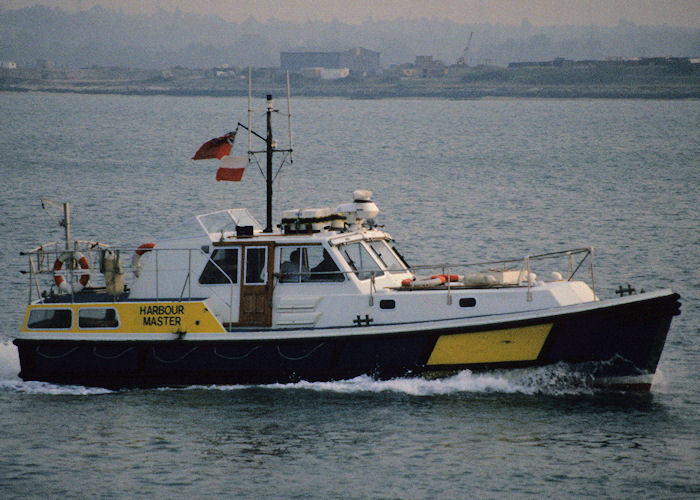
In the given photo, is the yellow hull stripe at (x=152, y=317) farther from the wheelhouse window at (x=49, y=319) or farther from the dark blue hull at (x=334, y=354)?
the dark blue hull at (x=334, y=354)

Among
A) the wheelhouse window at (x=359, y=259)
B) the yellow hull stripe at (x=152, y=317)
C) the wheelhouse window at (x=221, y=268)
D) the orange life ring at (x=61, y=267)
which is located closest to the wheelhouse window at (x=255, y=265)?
the wheelhouse window at (x=221, y=268)

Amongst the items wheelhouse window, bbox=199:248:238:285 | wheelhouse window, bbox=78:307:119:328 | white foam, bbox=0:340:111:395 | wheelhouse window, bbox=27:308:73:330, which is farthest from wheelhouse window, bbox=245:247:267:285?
white foam, bbox=0:340:111:395

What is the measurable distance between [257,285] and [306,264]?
98cm

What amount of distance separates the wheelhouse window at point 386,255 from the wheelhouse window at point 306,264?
1111 millimetres

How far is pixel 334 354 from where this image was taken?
59.2ft

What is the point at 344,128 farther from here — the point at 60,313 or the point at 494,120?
the point at 60,313

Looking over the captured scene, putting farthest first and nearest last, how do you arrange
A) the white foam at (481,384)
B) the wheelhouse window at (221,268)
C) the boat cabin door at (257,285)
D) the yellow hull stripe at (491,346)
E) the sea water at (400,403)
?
the wheelhouse window at (221,268), the boat cabin door at (257,285), the white foam at (481,384), the yellow hull stripe at (491,346), the sea water at (400,403)

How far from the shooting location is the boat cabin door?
1836 cm

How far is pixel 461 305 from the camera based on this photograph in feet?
58.6

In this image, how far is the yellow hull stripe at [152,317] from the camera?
18172 mm

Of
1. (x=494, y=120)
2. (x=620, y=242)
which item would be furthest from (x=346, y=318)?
(x=494, y=120)

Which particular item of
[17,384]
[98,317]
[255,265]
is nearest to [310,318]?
[255,265]

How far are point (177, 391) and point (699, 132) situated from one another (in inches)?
4029

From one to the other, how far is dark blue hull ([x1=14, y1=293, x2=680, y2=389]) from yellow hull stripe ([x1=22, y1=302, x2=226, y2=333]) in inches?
9.3
